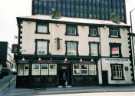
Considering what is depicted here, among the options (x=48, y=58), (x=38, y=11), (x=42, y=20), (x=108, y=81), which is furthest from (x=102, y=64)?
(x=38, y=11)

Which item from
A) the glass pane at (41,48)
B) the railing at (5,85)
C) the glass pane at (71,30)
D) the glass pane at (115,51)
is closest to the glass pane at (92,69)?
the glass pane at (115,51)

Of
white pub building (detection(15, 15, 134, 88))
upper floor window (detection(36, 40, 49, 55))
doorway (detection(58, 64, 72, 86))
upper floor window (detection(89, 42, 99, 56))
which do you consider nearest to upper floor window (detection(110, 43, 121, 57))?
white pub building (detection(15, 15, 134, 88))

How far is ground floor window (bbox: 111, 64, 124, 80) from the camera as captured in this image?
117ft

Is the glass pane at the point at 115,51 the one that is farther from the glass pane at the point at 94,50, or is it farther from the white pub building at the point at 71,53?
the glass pane at the point at 94,50

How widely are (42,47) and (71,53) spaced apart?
4185 mm

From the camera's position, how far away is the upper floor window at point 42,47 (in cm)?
3294

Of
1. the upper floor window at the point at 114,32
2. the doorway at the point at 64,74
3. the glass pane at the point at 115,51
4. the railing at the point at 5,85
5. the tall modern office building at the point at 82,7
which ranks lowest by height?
the railing at the point at 5,85

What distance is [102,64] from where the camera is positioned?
116 ft

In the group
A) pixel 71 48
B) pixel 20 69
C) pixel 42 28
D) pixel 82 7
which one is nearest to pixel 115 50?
pixel 71 48

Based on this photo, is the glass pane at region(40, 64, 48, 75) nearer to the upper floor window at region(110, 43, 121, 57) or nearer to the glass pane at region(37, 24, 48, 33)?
the glass pane at region(37, 24, 48, 33)

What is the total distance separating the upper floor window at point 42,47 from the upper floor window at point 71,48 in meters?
2.98

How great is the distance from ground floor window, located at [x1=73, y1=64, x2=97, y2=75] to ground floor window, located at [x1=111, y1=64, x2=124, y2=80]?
2.79m

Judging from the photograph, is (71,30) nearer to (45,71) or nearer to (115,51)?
(45,71)

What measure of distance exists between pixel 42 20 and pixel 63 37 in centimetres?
373
